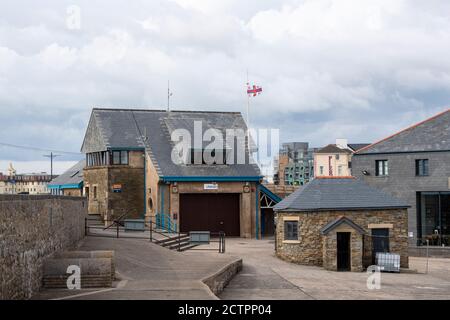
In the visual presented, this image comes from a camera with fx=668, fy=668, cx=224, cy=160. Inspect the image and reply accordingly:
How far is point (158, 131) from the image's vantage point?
4188 cm

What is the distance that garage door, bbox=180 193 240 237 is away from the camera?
38844 mm

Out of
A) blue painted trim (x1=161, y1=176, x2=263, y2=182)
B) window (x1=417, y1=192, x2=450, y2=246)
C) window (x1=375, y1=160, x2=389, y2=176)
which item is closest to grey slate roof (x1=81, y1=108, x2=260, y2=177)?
blue painted trim (x1=161, y1=176, x2=263, y2=182)

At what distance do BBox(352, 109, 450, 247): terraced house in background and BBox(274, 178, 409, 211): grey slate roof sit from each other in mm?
8719

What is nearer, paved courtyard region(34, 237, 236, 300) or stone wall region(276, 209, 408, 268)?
paved courtyard region(34, 237, 236, 300)

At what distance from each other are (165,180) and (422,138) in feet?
49.8

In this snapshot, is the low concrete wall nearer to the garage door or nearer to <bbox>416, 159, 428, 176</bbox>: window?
the garage door

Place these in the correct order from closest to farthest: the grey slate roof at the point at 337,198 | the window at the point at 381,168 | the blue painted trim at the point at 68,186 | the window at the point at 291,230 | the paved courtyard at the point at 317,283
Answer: the paved courtyard at the point at 317,283
the grey slate roof at the point at 337,198
the window at the point at 291,230
the window at the point at 381,168
the blue painted trim at the point at 68,186

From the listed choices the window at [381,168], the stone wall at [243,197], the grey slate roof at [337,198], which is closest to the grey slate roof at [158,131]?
the stone wall at [243,197]

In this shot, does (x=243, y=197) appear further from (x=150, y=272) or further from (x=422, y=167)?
(x=150, y=272)

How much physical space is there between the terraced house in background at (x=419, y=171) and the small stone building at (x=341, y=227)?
28.7ft

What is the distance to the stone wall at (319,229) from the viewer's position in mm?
28922

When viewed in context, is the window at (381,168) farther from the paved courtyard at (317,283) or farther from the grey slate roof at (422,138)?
the paved courtyard at (317,283)
